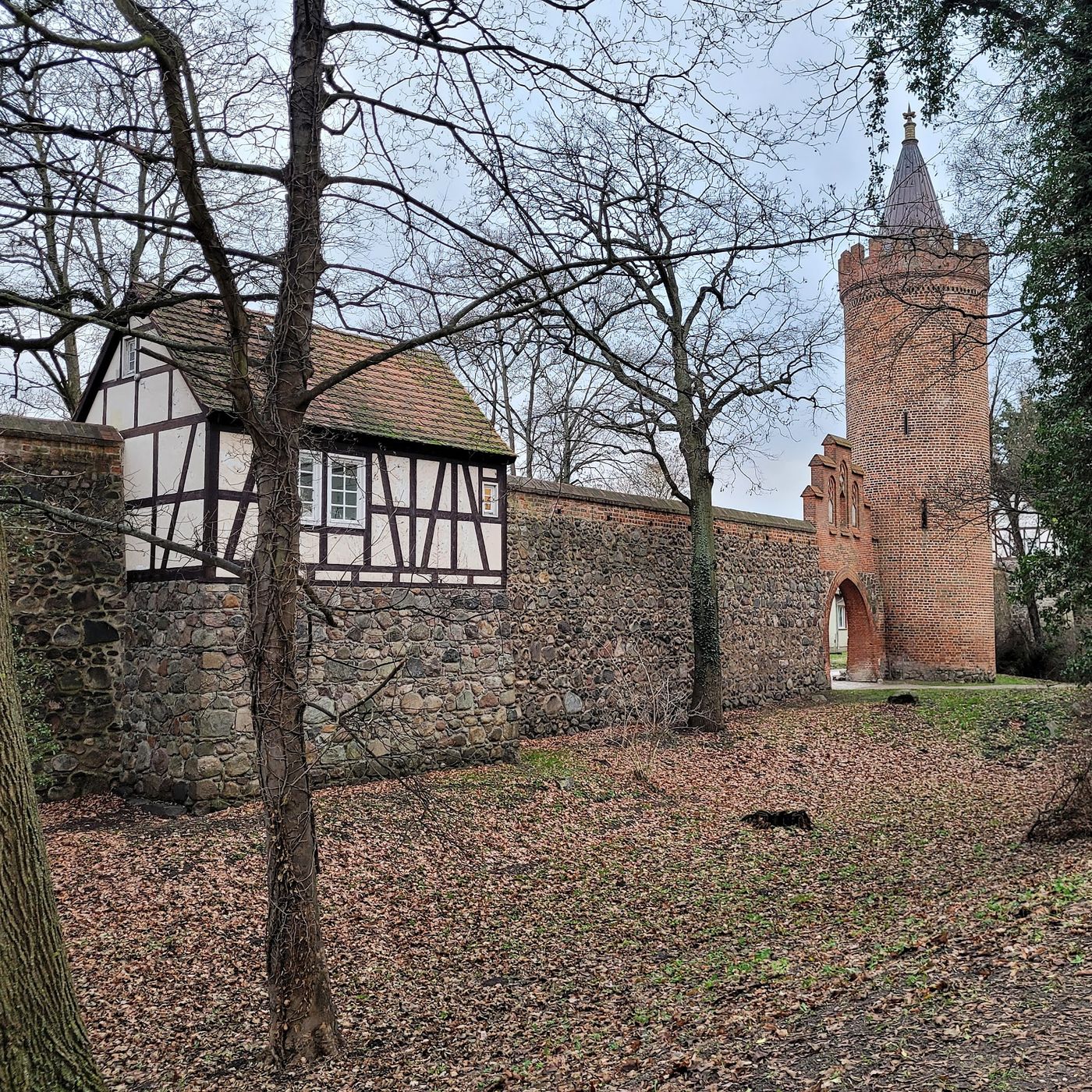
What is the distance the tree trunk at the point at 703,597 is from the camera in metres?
14.1

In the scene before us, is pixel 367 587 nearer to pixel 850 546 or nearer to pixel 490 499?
pixel 490 499

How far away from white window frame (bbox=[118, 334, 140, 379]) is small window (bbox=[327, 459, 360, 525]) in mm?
2547

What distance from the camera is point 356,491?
1049cm

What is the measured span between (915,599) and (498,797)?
586 inches

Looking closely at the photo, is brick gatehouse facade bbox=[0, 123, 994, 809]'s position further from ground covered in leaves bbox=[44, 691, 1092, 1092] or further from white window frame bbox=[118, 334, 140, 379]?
ground covered in leaves bbox=[44, 691, 1092, 1092]

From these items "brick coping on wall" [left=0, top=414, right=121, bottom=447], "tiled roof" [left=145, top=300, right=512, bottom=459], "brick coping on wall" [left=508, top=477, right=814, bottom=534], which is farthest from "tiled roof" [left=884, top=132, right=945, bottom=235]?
"brick coping on wall" [left=0, top=414, right=121, bottom=447]

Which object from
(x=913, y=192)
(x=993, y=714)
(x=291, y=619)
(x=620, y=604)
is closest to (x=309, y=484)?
(x=291, y=619)

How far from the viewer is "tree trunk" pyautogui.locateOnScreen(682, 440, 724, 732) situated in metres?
14.1

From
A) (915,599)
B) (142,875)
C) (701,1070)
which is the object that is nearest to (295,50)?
(701,1070)

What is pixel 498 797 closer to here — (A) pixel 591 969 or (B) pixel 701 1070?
(A) pixel 591 969

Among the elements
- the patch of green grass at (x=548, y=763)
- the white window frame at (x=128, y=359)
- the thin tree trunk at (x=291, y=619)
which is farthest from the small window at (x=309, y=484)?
the thin tree trunk at (x=291, y=619)

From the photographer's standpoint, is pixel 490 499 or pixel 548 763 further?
pixel 490 499

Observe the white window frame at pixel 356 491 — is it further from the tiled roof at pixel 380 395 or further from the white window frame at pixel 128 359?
the white window frame at pixel 128 359

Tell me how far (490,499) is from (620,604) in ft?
11.8
